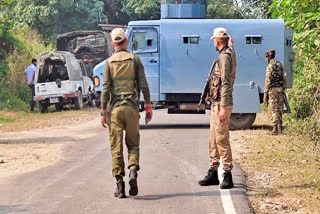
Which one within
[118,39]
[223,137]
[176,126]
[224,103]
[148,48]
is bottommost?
[176,126]

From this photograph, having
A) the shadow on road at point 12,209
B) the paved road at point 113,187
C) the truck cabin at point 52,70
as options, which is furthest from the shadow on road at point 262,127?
the shadow on road at point 12,209

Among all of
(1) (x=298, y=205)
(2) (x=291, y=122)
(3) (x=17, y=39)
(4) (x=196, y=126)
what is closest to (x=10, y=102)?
(3) (x=17, y=39)

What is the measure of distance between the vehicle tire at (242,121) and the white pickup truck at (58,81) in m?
8.99

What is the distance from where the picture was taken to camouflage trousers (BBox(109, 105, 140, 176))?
348 inches

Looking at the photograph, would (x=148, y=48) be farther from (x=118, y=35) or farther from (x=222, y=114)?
(x=118, y=35)

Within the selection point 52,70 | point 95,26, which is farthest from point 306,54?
point 95,26

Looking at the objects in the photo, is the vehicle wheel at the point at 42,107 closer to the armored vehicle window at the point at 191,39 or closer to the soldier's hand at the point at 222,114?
the armored vehicle window at the point at 191,39

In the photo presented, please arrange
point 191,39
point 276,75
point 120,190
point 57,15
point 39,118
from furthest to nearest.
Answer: point 57,15
point 39,118
point 191,39
point 276,75
point 120,190

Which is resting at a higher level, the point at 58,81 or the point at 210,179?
the point at 58,81

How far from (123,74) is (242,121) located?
9436 millimetres

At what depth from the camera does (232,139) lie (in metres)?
15.7

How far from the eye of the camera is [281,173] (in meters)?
10.8

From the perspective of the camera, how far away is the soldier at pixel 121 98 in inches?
349

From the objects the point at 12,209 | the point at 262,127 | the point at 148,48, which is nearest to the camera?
the point at 12,209
